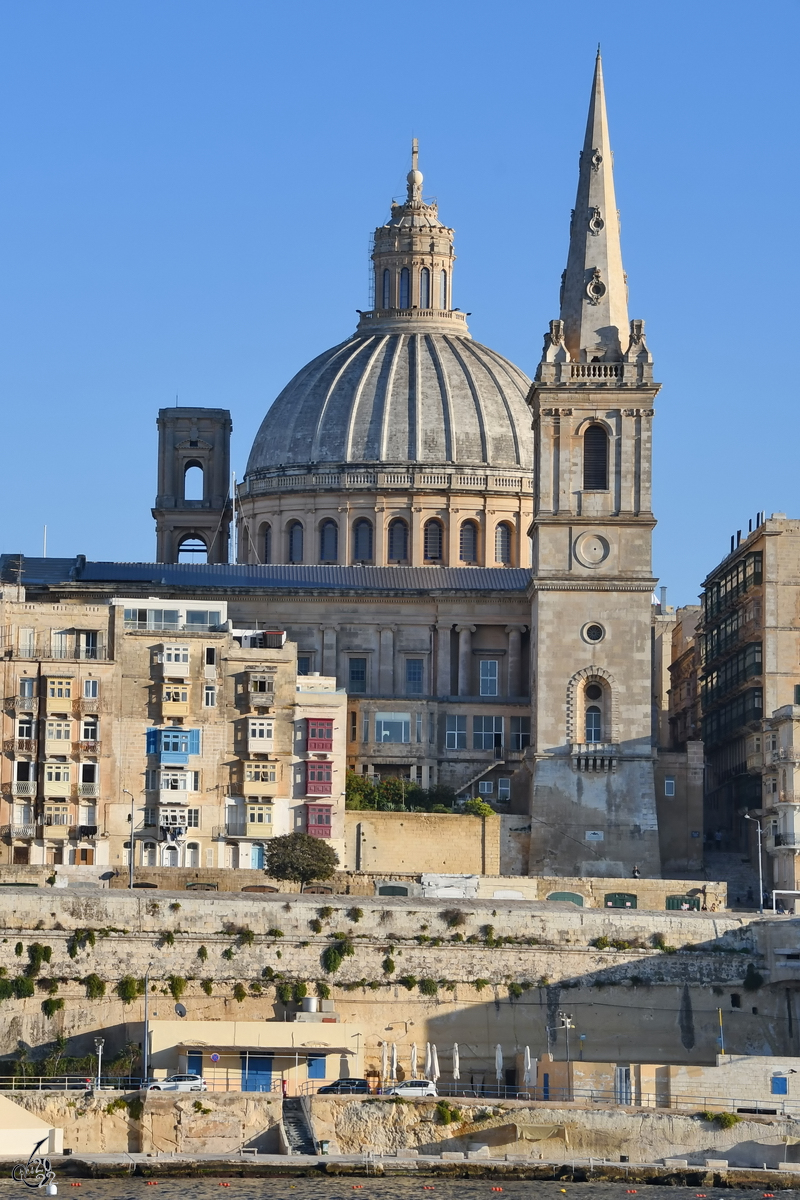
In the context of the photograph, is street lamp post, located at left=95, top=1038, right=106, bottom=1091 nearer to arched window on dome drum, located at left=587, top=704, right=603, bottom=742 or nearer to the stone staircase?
the stone staircase

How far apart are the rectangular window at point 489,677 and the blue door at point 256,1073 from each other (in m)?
32.0

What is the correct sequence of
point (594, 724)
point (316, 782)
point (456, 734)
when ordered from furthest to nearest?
point (456, 734)
point (594, 724)
point (316, 782)

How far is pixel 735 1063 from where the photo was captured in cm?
7669

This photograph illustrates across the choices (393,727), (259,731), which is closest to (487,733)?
(393,727)

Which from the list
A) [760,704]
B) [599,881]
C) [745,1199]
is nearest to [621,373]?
[760,704]

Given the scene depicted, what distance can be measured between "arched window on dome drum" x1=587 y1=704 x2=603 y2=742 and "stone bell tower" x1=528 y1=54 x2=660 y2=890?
3 cm

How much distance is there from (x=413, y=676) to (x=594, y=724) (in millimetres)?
9544

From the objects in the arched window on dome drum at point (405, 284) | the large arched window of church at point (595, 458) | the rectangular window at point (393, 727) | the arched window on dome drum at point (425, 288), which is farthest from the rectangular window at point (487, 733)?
the arched window on dome drum at point (405, 284)

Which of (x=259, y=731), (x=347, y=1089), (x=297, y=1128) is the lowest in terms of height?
(x=297, y=1128)

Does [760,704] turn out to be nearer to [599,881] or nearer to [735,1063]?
[599,881]

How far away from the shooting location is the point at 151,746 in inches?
3730

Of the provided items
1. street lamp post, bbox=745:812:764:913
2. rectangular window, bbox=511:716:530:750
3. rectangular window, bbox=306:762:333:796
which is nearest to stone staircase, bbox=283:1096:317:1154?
street lamp post, bbox=745:812:764:913

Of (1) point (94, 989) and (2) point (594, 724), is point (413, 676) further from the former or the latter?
(1) point (94, 989)

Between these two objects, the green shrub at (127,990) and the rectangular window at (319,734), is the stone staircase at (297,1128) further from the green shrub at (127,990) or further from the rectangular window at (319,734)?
the rectangular window at (319,734)
